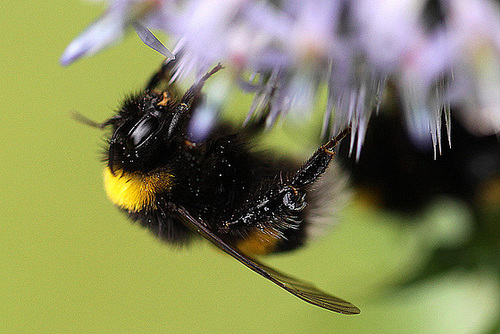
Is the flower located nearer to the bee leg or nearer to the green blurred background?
the bee leg

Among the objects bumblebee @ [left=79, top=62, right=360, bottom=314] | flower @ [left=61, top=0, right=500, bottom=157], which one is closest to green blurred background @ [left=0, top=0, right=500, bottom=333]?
bumblebee @ [left=79, top=62, right=360, bottom=314]

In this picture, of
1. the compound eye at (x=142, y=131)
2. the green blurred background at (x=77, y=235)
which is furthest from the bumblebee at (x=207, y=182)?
the green blurred background at (x=77, y=235)

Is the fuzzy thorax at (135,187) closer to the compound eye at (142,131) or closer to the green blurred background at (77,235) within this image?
the compound eye at (142,131)

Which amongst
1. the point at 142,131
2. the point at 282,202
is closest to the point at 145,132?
the point at 142,131

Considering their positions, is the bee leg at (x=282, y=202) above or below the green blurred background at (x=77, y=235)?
below

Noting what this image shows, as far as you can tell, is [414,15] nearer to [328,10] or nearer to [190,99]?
[328,10]

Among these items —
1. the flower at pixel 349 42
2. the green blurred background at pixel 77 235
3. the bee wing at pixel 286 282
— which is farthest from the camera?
the green blurred background at pixel 77 235

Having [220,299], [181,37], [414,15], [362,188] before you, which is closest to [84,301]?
[220,299]
